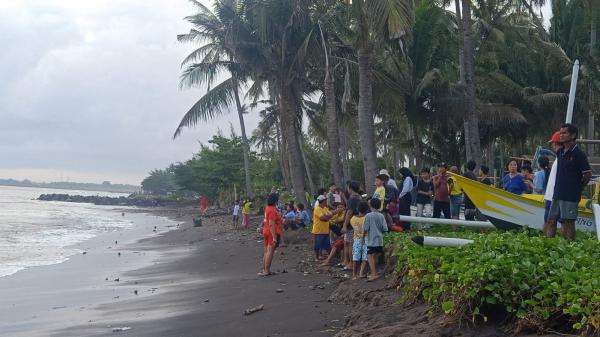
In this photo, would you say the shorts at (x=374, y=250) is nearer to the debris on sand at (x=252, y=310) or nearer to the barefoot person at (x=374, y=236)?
the barefoot person at (x=374, y=236)

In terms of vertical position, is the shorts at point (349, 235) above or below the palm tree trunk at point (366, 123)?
below

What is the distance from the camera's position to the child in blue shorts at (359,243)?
29.3 feet

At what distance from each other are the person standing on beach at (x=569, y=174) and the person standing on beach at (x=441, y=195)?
4.67m

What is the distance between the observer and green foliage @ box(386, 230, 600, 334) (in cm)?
421

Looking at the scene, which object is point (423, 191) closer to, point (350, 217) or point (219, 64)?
point (350, 217)

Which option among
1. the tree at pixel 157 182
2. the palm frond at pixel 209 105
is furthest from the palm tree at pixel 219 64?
the tree at pixel 157 182

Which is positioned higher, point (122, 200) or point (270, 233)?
point (122, 200)

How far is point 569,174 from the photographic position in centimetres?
637

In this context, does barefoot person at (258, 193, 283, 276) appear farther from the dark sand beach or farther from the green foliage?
the green foliage

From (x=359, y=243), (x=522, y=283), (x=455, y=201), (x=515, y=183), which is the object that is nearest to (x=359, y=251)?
(x=359, y=243)

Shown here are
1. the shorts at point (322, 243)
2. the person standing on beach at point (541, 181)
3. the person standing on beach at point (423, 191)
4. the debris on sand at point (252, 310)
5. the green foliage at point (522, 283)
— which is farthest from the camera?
the shorts at point (322, 243)

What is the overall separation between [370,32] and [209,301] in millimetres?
6821

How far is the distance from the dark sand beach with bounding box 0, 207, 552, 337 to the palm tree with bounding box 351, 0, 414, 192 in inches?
106

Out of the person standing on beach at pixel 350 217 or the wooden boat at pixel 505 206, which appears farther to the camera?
the person standing on beach at pixel 350 217
